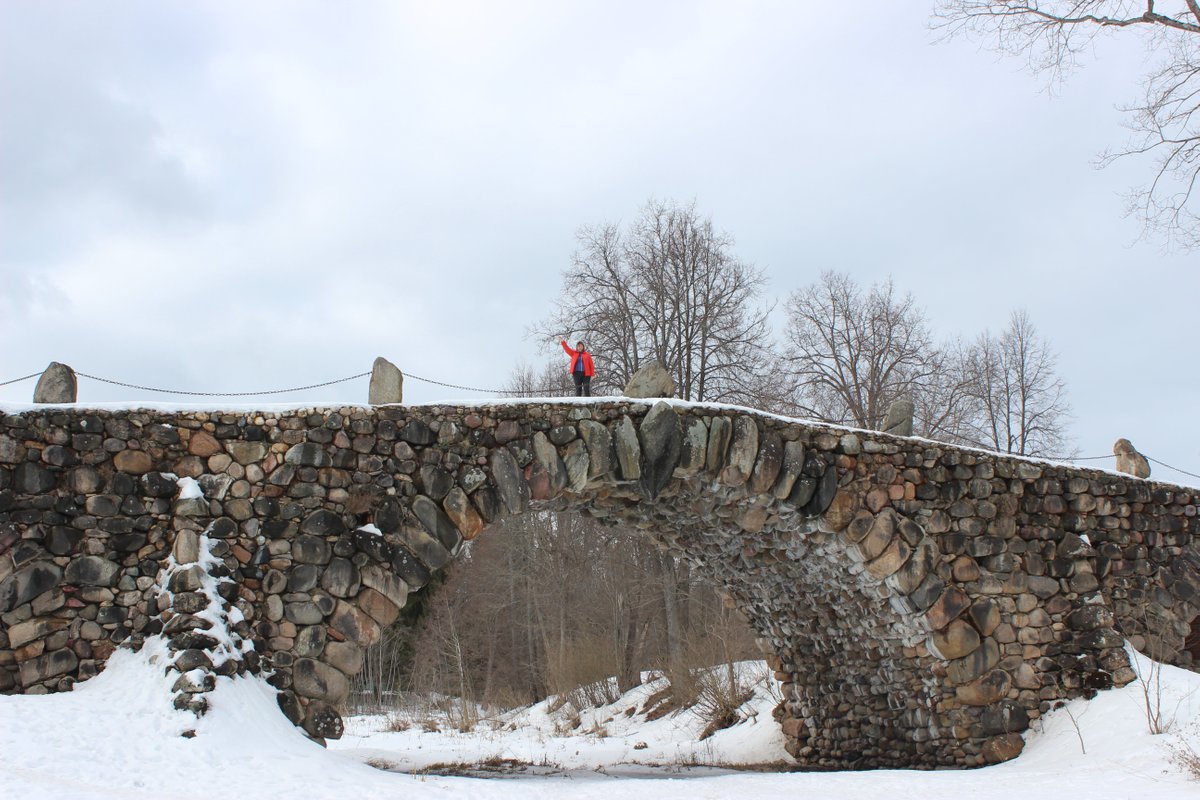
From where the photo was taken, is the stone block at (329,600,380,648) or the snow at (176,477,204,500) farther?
the stone block at (329,600,380,648)

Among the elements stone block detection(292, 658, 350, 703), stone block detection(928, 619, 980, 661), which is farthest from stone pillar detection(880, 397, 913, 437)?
stone block detection(292, 658, 350, 703)

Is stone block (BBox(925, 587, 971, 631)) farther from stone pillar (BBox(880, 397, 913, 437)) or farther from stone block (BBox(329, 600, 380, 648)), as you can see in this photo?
stone block (BBox(329, 600, 380, 648))

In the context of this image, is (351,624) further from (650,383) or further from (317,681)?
(650,383)

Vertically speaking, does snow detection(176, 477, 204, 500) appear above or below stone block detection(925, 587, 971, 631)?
above

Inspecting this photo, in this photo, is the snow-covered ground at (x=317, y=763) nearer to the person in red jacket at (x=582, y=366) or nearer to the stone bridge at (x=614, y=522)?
the stone bridge at (x=614, y=522)

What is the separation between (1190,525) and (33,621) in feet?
37.7

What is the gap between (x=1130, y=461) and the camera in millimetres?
10797

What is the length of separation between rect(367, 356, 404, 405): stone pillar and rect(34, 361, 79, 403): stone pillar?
2.37 metres

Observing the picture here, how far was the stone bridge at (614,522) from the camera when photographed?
7402mm

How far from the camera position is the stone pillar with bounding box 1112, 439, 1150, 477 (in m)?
10.8

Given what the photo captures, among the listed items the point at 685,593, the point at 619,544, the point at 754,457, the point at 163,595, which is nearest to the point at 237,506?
the point at 163,595

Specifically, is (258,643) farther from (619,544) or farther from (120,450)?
(619,544)

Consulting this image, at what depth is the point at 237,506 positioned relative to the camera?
7766mm

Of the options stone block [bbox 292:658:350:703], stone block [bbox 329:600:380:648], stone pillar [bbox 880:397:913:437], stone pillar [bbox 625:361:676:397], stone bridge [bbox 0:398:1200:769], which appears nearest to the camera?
stone bridge [bbox 0:398:1200:769]
